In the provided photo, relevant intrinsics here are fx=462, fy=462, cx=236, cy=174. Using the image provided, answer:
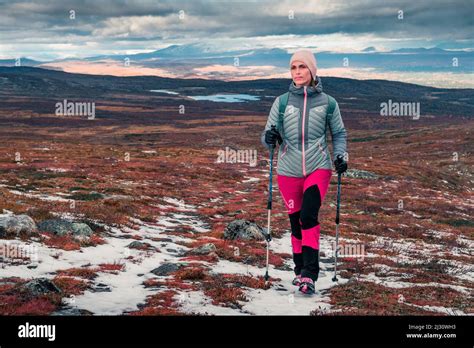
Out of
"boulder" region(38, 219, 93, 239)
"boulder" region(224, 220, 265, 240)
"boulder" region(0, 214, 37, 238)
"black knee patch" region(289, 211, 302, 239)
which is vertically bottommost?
"boulder" region(224, 220, 265, 240)

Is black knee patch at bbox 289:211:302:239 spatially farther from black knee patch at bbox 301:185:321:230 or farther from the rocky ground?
the rocky ground

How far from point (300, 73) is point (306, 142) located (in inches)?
54.3

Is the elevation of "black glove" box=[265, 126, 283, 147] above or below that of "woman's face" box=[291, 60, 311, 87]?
below

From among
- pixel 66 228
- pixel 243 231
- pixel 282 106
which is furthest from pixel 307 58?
pixel 243 231

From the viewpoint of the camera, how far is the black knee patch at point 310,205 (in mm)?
9328

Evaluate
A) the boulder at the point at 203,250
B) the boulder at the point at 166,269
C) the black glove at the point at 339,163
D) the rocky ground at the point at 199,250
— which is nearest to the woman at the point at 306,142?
the black glove at the point at 339,163

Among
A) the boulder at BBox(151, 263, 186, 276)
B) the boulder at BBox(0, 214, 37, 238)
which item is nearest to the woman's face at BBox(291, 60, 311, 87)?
the boulder at BBox(151, 263, 186, 276)

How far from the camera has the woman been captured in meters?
9.27

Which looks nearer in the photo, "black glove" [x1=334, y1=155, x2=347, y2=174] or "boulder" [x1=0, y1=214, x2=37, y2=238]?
"black glove" [x1=334, y1=155, x2=347, y2=174]

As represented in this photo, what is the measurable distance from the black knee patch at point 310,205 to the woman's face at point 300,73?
211cm
